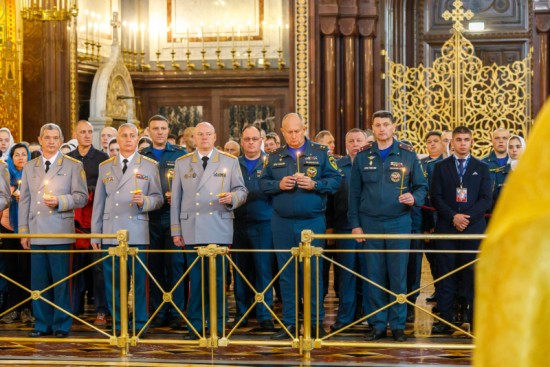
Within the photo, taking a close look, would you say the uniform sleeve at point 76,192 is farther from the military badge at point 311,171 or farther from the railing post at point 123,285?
the military badge at point 311,171

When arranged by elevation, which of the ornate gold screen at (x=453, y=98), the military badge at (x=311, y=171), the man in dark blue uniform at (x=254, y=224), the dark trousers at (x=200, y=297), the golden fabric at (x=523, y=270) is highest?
the ornate gold screen at (x=453, y=98)

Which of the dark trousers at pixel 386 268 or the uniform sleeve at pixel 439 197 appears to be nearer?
the dark trousers at pixel 386 268

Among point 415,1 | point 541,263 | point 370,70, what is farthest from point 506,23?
point 541,263

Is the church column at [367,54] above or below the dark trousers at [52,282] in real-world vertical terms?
above

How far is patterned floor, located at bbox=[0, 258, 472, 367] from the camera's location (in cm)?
691

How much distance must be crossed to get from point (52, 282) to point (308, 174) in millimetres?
2309

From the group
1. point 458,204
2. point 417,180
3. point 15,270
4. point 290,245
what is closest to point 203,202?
point 290,245

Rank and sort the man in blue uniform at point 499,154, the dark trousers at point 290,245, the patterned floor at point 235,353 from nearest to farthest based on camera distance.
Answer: the patterned floor at point 235,353, the dark trousers at point 290,245, the man in blue uniform at point 499,154

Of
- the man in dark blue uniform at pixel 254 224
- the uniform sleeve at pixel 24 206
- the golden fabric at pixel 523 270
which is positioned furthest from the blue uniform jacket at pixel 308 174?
the golden fabric at pixel 523 270

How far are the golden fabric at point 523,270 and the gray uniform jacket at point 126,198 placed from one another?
7.09 meters

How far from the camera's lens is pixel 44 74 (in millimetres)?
15086

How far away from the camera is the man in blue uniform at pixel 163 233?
28.2ft

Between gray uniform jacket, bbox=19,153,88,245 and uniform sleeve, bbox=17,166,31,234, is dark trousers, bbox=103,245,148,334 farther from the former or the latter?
uniform sleeve, bbox=17,166,31,234

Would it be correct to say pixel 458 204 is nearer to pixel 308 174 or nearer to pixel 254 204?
pixel 308 174
